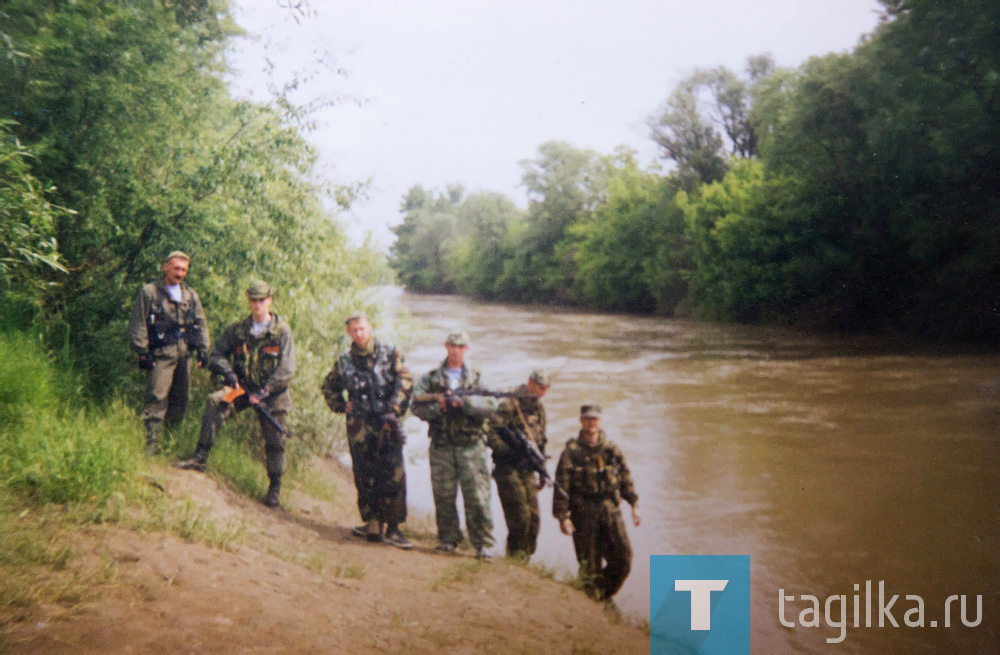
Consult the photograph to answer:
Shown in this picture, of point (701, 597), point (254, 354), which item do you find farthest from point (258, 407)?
point (701, 597)

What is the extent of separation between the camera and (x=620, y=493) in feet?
21.2

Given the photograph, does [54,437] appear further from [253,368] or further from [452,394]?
[452,394]

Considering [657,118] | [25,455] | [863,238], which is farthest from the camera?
[657,118]

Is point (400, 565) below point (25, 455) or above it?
below

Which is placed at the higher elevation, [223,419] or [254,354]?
[254,354]

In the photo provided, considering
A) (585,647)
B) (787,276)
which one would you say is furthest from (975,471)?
(787,276)

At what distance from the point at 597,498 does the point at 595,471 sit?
22cm

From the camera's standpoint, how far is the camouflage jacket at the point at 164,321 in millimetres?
6531

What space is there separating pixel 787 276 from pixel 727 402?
17.1 m

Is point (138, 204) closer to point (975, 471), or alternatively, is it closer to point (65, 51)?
point (65, 51)

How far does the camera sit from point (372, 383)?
662cm

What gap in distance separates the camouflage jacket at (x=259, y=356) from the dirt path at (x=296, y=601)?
92cm

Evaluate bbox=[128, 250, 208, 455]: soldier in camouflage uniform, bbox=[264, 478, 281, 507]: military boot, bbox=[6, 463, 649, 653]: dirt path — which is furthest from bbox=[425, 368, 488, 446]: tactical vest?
bbox=[128, 250, 208, 455]: soldier in camouflage uniform

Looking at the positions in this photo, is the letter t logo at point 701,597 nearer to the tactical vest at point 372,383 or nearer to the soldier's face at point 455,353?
the soldier's face at point 455,353
